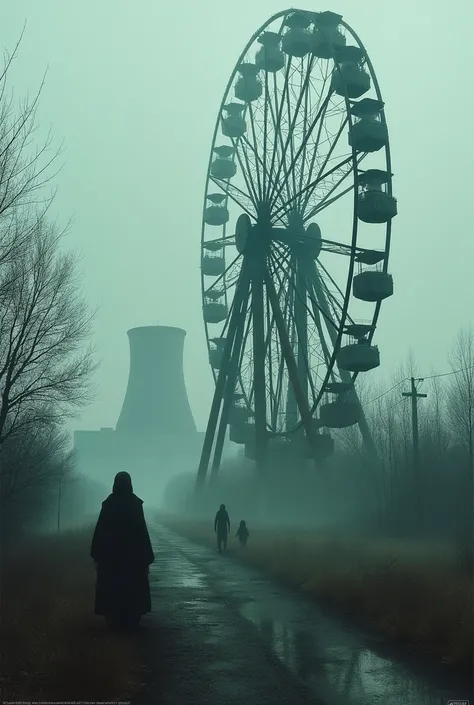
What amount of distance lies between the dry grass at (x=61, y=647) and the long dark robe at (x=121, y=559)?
0.38 meters

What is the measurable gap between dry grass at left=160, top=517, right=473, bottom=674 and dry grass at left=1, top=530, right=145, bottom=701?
3261mm

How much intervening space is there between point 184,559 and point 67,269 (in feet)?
32.4

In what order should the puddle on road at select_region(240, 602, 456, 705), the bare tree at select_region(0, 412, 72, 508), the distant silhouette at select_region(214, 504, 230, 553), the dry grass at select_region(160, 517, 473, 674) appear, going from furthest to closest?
the distant silhouette at select_region(214, 504, 230, 553)
the bare tree at select_region(0, 412, 72, 508)
the dry grass at select_region(160, 517, 473, 674)
the puddle on road at select_region(240, 602, 456, 705)

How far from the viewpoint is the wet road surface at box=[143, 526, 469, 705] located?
686 centimetres

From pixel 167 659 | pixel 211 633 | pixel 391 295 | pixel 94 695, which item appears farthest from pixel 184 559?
pixel 94 695

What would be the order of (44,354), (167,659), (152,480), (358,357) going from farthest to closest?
(152,480)
(358,357)
(44,354)
(167,659)

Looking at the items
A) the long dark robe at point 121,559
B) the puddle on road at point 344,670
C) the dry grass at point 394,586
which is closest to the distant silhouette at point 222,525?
the dry grass at point 394,586

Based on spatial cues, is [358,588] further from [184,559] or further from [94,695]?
[184,559]

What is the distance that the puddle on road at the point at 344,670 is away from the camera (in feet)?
22.5

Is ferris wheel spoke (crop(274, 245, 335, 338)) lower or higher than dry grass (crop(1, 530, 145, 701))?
higher

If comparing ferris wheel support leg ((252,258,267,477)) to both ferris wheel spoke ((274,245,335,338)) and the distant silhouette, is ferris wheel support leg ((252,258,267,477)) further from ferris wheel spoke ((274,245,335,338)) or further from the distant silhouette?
the distant silhouette

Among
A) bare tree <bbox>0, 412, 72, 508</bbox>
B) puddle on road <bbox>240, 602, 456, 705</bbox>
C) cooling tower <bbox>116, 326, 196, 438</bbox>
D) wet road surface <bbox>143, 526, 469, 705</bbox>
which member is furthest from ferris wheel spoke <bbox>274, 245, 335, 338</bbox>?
cooling tower <bbox>116, 326, 196, 438</bbox>

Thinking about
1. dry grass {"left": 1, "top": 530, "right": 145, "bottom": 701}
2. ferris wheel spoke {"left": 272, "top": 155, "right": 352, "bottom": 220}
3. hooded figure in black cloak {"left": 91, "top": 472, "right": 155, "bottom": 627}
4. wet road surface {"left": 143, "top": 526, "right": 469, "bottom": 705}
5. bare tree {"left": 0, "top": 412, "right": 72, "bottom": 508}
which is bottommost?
wet road surface {"left": 143, "top": 526, "right": 469, "bottom": 705}

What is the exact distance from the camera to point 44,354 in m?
16.9
